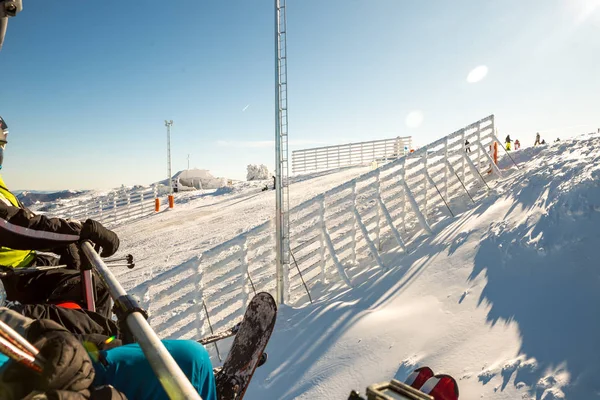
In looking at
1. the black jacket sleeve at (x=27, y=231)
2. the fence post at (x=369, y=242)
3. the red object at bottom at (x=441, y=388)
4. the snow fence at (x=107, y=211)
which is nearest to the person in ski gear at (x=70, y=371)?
the black jacket sleeve at (x=27, y=231)

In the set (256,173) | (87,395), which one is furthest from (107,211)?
(87,395)

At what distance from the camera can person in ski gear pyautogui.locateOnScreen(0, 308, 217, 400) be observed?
1.17m

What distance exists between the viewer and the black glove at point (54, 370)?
117cm

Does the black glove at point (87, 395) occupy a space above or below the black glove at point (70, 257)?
below

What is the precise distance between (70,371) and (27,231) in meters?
1.51

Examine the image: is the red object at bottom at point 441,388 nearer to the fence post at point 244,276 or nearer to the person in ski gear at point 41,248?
the person in ski gear at point 41,248

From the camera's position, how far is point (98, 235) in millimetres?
2721

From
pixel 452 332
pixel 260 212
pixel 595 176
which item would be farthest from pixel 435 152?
pixel 260 212

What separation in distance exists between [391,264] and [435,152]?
3.35 metres

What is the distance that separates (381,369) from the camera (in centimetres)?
412

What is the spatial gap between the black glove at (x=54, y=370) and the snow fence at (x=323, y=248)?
17.5 feet

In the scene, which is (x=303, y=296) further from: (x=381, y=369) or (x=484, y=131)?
(x=484, y=131)

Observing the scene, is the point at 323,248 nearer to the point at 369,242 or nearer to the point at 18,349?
the point at 369,242

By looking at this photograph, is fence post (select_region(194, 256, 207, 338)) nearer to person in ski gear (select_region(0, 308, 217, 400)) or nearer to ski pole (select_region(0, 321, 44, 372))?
person in ski gear (select_region(0, 308, 217, 400))
